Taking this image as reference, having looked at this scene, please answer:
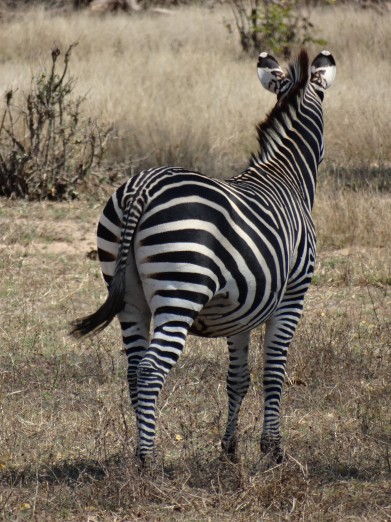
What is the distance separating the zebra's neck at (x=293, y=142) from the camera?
16.3 feet

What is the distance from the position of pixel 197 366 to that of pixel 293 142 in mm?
1716

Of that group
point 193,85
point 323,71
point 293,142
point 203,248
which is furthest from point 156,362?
point 193,85

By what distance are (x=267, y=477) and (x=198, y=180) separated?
4.13ft

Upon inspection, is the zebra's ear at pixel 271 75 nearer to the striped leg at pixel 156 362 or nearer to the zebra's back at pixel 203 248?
the zebra's back at pixel 203 248

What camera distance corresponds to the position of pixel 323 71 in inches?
219

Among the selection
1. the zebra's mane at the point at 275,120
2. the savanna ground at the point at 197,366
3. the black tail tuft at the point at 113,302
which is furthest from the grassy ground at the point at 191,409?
the zebra's mane at the point at 275,120

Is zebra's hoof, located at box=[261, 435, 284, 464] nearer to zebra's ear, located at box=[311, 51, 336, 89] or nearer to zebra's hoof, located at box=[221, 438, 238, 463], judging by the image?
zebra's hoof, located at box=[221, 438, 238, 463]

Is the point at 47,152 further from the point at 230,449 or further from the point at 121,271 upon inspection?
the point at 121,271

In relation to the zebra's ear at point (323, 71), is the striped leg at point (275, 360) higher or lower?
lower

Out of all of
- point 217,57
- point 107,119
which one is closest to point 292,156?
point 107,119

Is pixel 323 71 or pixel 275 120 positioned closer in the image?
pixel 275 120

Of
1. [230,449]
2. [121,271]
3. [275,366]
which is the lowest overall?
[230,449]

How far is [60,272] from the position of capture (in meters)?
8.21

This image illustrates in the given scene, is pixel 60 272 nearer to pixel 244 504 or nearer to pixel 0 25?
pixel 244 504
